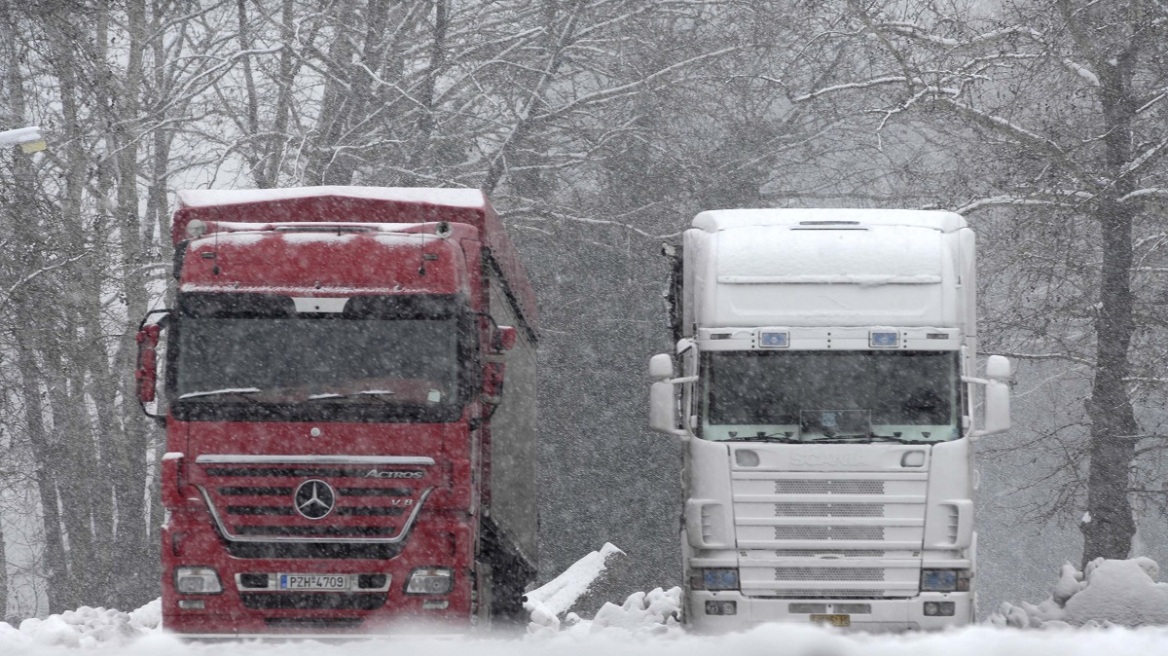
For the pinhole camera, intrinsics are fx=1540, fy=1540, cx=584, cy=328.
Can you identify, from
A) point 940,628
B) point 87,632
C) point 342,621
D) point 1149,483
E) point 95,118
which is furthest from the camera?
point 95,118

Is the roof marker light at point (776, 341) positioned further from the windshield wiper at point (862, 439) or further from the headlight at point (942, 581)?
the headlight at point (942, 581)

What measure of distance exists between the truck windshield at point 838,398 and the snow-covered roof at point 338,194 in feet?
8.06

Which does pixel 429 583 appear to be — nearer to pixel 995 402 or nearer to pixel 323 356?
pixel 323 356

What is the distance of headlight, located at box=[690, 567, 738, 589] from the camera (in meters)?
11.5

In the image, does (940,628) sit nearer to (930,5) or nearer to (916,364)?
(916,364)

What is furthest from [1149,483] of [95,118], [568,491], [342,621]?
[95,118]

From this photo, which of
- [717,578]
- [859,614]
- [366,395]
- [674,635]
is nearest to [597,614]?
[674,635]

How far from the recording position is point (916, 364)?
461 inches

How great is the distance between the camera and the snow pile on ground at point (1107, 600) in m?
11.6

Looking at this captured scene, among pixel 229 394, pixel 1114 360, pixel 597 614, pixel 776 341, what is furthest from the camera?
pixel 1114 360

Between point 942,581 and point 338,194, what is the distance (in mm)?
5433

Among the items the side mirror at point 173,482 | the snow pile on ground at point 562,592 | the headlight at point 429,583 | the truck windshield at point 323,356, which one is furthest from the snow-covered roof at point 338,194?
the snow pile on ground at point 562,592

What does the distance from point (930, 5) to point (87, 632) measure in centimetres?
1408

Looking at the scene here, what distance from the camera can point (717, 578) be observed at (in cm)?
1155
